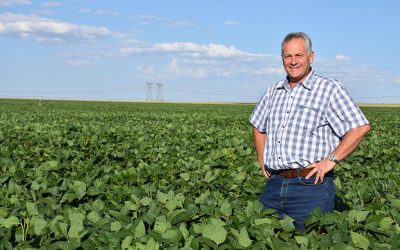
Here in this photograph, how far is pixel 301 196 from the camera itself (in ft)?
13.5

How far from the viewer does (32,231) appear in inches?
130

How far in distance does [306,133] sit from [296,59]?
59 cm

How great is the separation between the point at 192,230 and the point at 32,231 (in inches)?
39.7

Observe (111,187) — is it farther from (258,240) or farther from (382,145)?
(382,145)

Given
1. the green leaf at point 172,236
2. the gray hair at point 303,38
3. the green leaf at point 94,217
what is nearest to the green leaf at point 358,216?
the green leaf at point 172,236

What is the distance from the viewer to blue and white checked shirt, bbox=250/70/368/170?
4020 millimetres

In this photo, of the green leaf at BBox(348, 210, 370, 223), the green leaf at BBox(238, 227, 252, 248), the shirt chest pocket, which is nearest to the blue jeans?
the shirt chest pocket

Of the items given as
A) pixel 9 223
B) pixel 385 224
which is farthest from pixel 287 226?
pixel 9 223

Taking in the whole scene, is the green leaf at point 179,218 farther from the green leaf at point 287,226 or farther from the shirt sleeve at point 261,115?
the shirt sleeve at point 261,115

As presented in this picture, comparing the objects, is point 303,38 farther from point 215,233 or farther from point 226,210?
point 215,233

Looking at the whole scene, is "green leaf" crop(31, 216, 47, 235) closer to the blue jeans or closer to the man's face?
the blue jeans

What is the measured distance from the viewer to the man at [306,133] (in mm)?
4008

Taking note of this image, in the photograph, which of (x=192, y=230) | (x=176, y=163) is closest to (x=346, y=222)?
(x=192, y=230)

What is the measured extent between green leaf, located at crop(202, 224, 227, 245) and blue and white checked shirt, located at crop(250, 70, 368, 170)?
133 centimetres
